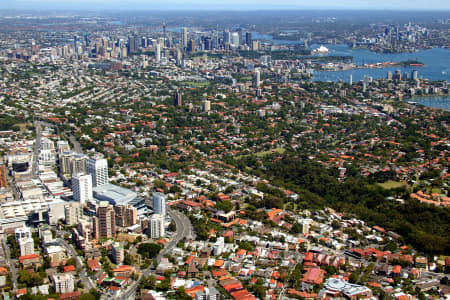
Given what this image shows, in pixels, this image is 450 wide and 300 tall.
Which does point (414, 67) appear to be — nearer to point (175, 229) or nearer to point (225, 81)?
point (225, 81)

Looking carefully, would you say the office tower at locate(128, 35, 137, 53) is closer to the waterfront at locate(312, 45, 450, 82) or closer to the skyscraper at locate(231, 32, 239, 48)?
the skyscraper at locate(231, 32, 239, 48)

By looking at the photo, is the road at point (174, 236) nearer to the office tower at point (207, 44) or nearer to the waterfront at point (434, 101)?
the waterfront at point (434, 101)

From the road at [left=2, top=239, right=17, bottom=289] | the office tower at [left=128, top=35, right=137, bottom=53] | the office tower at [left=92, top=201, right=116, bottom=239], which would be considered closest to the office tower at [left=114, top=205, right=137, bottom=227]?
the office tower at [left=92, top=201, right=116, bottom=239]

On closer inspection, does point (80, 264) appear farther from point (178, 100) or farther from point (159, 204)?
point (178, 100)

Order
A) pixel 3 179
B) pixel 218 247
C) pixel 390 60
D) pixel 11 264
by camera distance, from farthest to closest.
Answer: pixel 390 60
pixel 3 179
pixel 218 247
pixel 11 264

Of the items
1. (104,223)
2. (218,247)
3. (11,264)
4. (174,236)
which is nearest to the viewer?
(11,264)

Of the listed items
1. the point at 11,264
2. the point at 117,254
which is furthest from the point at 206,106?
the point at 11,264

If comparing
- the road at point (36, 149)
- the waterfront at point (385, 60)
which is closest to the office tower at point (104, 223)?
the road at point (36, 149)

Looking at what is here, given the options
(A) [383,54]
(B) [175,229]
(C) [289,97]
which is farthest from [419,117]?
(A) [383,54]
